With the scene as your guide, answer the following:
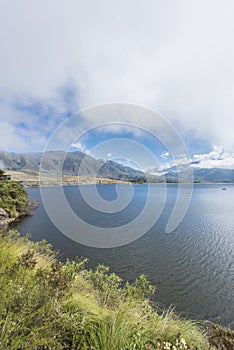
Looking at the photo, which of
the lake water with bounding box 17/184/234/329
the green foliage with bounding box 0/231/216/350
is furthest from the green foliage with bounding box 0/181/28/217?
the green foliage with bounding box 0/231/216/350

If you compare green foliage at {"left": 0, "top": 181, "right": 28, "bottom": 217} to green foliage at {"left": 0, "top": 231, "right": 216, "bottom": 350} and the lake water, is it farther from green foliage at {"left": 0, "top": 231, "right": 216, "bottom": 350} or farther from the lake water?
green foliage at {"left": 0, "top": 231, "right": 216, "bottom": 350}

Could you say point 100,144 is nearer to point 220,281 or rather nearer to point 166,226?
point 220,281

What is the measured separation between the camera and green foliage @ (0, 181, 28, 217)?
103ft

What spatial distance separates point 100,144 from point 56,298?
1498 centimetres

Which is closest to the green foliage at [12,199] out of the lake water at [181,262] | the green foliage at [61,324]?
the lake water at [181,262]

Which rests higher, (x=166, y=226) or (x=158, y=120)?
(x=158, y=120)

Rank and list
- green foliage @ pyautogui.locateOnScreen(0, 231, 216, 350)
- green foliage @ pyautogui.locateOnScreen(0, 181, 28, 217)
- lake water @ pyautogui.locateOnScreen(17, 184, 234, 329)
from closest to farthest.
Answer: green foliage @ pyautogui.locateOnScreen(0, 231, 216, 350) < lake water @ pyautogui.locateOnScreen(17, 184, 234, 329) < green foliage @ pyautogui.locateOnScreen(0, 181, 28, 217)

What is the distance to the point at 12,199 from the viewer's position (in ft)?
110

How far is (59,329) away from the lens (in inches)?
106

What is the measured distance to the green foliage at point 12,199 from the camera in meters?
31.4

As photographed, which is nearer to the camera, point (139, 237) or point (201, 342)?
point (201, 342)

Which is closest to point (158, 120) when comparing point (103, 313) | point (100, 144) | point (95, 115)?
point (95, 115)

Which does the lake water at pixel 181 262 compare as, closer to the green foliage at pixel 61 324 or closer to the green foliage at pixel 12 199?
the green foliage at pixel 12 199

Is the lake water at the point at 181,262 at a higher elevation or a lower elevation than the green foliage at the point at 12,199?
lower
